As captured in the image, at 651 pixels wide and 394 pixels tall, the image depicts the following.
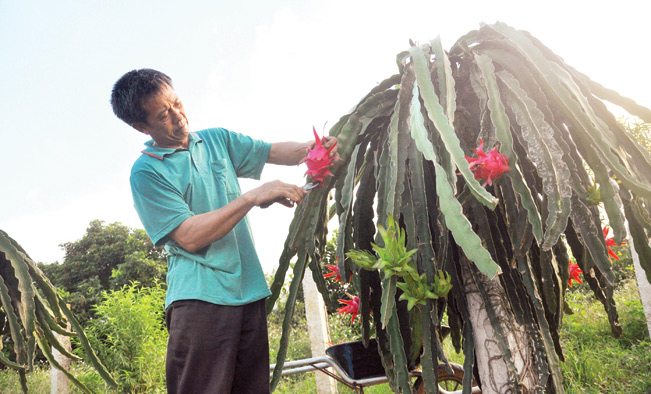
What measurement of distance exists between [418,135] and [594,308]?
397 centimetres

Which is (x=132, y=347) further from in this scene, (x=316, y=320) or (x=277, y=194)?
(x=277, y=194)

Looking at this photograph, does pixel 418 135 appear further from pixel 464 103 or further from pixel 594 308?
pixel 594 308

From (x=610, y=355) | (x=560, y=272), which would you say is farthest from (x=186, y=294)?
(x=610, y=355)

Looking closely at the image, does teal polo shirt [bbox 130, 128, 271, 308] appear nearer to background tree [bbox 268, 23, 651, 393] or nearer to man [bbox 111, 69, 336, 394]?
man [bbox 111, 69, 336, 394]

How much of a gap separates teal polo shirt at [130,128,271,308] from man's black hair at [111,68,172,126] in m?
0.11

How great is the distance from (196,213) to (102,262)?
11.4 meters

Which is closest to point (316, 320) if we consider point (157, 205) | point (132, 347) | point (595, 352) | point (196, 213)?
point (595, 352)

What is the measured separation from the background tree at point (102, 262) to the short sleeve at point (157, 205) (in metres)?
9.22

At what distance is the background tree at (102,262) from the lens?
1034 cm

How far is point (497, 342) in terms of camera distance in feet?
3.37

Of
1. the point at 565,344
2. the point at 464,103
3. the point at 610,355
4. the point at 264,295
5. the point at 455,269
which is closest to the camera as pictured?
the point at 455,269

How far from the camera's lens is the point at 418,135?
88 centimetres

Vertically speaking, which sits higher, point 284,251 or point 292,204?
point 292,204

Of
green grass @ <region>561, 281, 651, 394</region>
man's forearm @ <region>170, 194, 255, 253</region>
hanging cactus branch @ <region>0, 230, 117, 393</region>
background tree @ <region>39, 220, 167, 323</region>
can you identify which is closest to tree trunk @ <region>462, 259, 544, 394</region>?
man's forearm @ <region>170, 194, 255, 253</region>
